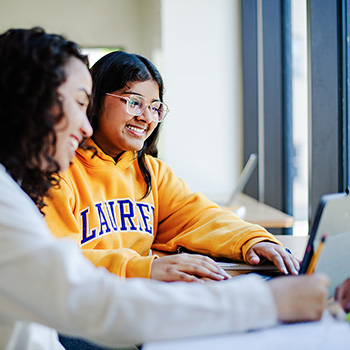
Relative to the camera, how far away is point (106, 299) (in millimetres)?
682

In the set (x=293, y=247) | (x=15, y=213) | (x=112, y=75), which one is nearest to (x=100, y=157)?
(x=112, y=75)

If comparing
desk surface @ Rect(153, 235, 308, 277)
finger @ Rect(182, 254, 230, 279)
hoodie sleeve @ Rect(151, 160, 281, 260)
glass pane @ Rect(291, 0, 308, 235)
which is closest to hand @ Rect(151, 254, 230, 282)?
finger @ Rect(182, 254, 230, 279)

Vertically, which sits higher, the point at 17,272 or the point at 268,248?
the point at 17,272

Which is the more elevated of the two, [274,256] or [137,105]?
[137,105]

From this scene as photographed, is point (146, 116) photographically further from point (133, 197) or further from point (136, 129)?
point (133, 197)

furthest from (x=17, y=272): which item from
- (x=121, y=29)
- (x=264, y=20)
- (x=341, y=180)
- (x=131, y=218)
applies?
(x=121, y=29)

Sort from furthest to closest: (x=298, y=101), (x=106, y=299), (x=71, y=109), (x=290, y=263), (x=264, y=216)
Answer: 1. (x=298, y=101)
2. (x=264, y=216)
3. (x=290, y=263)
4. (x=71, y=109)
5. (x=106, y=299)

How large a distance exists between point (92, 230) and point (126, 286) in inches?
27.1

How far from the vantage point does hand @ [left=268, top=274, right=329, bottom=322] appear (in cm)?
70

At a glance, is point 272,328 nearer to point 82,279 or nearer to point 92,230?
point 82,279

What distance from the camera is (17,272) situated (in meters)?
0.71

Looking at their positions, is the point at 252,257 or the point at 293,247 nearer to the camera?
the point at 252,257

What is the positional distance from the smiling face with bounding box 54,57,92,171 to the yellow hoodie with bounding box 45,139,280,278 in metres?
0.32

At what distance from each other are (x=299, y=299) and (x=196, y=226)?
32.4 inches
